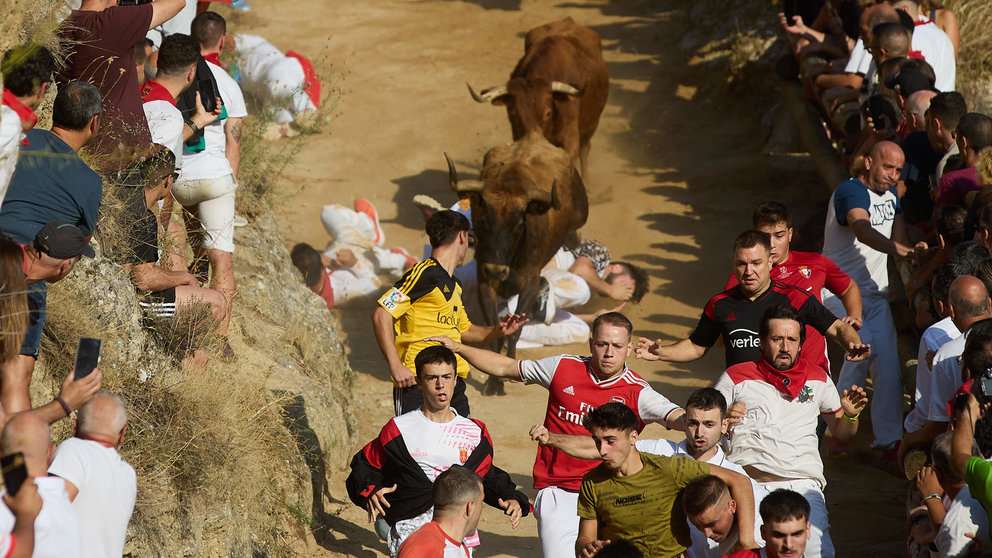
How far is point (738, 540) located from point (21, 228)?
346 cm

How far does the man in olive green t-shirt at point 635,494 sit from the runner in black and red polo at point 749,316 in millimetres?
1121

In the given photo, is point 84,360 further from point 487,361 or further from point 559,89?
point 559,89

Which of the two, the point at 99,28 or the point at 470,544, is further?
the point at 99,28

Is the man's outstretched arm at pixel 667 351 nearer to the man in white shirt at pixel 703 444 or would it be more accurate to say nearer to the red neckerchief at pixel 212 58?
the man in white shirt at pixel 703 444

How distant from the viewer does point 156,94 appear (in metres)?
6.65

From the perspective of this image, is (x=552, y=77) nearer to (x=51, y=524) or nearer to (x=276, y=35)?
(x=276, y=35)

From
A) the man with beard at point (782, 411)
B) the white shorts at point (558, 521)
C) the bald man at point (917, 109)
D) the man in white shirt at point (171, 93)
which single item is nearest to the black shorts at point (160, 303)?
the man in white shirt at point (171, 93)

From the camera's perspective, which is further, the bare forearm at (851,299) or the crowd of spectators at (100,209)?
the bare forearm at (851,299)

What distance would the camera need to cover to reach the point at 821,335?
6312 mm

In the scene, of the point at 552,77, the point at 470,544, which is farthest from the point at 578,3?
the point at 470,544

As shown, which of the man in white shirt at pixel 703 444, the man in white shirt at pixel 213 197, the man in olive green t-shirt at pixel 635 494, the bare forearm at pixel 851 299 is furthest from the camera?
the man in white shirt at pixel 213 197

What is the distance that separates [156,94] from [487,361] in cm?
265

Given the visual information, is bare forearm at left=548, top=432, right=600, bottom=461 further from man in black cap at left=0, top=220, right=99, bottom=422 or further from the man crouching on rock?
man in black cap at left=0, top=220, right=99, bottom=422

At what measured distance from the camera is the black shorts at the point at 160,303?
20.9 feet
